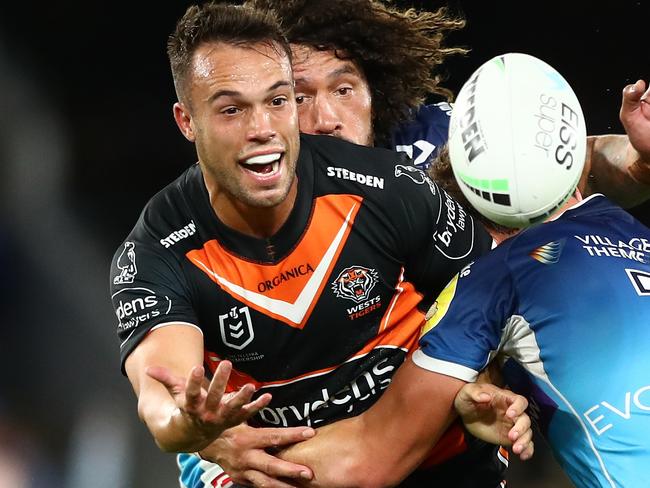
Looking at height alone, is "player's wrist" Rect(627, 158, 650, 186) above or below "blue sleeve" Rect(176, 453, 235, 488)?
above

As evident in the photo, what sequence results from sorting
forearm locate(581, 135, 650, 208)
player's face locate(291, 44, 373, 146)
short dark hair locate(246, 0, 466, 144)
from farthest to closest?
short dark hair locate(246, 0, 466, 144) → player's face locate(291, 44, 373, 146) → forearm locate(581, 135, 650, 208)

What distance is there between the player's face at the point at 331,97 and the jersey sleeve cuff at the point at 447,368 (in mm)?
1232

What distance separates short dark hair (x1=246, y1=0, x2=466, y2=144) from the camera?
368 centimetres

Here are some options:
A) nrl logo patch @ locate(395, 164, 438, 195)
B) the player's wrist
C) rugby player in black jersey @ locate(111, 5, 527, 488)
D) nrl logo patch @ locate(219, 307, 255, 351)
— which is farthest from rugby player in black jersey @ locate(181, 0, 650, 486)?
nrl logo patch @ locate(219, 307, 255, 351)

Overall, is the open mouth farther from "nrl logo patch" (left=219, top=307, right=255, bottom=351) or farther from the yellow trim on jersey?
the yellow trim on jersey

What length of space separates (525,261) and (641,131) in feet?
1.75

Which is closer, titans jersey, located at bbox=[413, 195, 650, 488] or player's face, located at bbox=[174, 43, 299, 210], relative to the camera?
titans jersey, located at bbox=[413, 195, 650, 488]

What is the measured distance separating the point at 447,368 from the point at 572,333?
265 mm

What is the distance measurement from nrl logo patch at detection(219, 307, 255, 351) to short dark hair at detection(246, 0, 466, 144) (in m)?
1.26

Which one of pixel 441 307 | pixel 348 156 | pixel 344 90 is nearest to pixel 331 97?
pixel 344 90

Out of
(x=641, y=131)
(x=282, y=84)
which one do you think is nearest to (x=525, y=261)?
(x=641, y=131)

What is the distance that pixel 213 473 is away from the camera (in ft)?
9.98

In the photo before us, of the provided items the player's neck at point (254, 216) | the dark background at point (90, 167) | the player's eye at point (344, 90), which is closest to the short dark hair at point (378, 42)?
the player's eye at point (344, 90)

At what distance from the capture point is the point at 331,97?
3.43m
